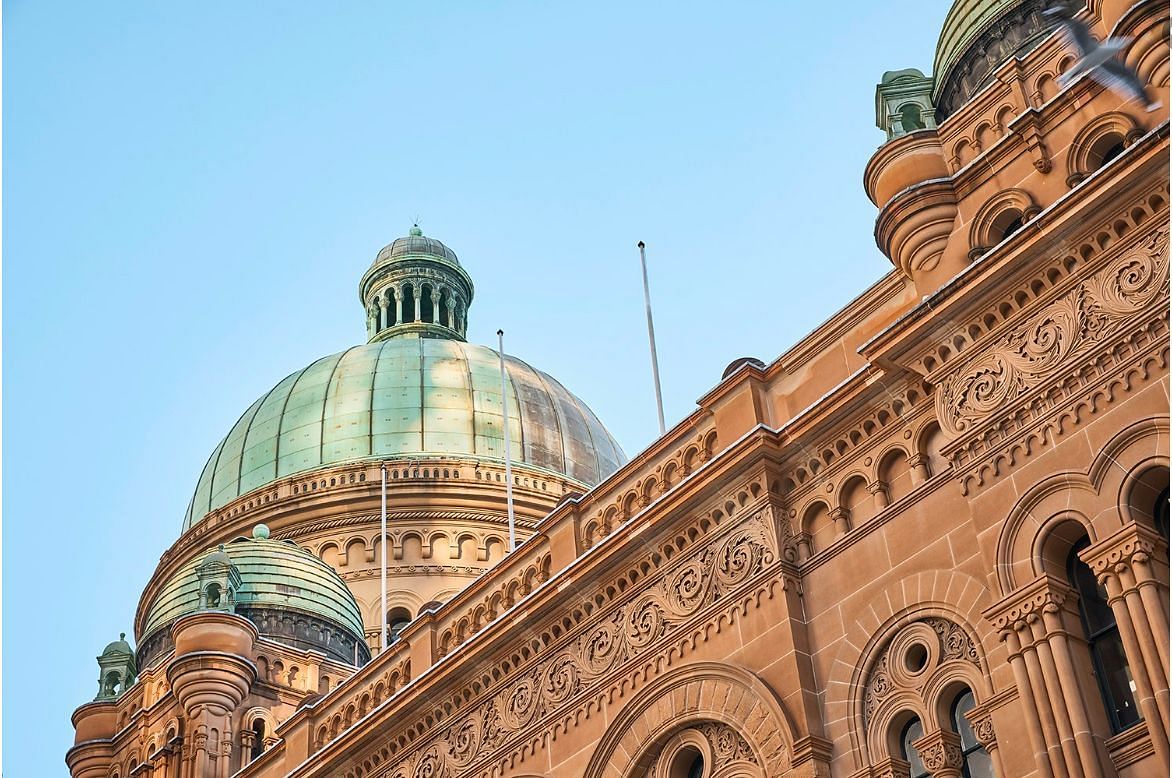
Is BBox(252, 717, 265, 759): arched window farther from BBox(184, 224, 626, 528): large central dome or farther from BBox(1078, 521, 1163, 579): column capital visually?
BBox(1078, 521, 1163, 579): column capital

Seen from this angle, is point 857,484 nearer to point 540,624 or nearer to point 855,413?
point 855,413

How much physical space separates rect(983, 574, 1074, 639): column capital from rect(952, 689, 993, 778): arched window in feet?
4.76

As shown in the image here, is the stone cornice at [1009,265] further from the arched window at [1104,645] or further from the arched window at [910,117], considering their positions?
the arched window at [910,117]

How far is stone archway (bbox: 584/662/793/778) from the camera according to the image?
2488 cm

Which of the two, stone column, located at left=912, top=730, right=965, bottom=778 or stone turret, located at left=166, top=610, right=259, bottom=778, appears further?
stone turret, located at left=166, top=610, right=259, bottom=778

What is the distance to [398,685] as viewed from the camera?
32781 millimetres

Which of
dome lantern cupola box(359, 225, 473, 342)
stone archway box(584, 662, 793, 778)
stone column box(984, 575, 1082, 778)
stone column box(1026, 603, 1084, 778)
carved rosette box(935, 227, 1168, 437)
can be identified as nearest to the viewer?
stone column box(1026, 603, 1084, 778)

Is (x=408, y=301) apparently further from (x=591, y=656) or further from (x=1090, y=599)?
(x=1090, y=599)

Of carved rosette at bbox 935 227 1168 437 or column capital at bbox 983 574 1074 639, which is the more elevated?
carved rosette at bbox 935 227 1168 437

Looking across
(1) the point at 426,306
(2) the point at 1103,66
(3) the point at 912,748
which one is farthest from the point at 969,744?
(1) the point at 426,306

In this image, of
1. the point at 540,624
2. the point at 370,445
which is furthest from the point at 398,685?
the point at 370,445

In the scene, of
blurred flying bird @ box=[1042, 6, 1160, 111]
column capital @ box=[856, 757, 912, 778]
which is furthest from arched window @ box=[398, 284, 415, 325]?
column capital @ box=[856, 757, 912, 778]

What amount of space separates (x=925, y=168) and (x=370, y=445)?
35.5 metres

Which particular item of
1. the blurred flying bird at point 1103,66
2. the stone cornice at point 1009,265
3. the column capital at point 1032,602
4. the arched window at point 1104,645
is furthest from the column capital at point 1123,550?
the blurred flying bird at point 1103,66
